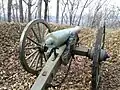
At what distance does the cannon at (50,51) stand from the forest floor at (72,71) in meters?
0.80

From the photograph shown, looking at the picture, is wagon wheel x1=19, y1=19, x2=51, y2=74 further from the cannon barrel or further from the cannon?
the cannon barrel

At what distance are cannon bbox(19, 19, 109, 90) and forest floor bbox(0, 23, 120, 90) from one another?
801 mm

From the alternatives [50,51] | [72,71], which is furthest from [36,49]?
[72,71]

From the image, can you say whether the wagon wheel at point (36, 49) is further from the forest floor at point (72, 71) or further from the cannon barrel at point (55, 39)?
the forest floor at point (72, 71)

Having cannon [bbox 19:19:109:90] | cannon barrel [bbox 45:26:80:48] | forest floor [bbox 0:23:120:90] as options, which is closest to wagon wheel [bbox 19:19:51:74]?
cannon [bbox 19:19:109:90]

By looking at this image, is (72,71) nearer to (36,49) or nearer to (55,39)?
(36,49)

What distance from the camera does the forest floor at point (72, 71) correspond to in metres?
5.11

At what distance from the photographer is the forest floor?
511 centimetres

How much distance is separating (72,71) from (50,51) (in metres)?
1.85

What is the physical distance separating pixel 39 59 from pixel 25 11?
28.2 metres

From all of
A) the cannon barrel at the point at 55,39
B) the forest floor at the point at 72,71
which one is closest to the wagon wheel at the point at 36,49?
the cannon barrel at the point at 55,39

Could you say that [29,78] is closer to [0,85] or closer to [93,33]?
[0,85]

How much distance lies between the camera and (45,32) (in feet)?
15.5

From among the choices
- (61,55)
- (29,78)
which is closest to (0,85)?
(29,78)
